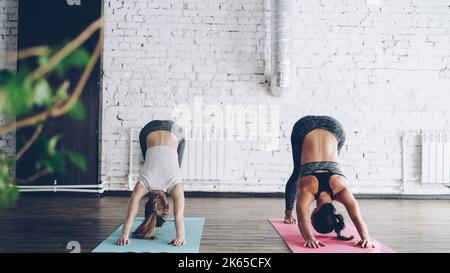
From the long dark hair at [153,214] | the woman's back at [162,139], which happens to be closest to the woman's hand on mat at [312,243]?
the long dark hair at [153,214]

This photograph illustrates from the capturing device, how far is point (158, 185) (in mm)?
2383

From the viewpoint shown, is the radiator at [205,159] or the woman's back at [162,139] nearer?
the woman's back at [162,139]

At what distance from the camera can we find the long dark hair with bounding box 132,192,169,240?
7.59 feet

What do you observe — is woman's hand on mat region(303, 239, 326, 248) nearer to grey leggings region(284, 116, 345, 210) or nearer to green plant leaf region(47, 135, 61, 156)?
grey leggings region(284, 116, 345, 210)

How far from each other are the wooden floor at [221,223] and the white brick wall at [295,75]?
486 millimetres

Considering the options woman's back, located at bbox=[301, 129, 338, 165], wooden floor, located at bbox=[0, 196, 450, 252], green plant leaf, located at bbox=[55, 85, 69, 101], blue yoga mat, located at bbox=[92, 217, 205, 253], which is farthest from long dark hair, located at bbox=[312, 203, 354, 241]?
green plant leaf, located at bbox=[55, 85, 69, 101]

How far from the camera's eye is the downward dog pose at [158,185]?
2.30 metres

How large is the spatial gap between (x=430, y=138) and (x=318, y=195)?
252 cm

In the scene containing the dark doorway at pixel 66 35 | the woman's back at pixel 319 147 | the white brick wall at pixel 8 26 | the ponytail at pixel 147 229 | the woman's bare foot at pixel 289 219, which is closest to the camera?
the ponytail at pixel 147 229

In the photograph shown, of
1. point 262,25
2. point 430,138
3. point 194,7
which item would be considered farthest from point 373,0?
point 194,7

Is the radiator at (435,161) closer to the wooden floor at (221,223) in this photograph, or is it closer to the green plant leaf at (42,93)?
the wooden floor at (221,223)

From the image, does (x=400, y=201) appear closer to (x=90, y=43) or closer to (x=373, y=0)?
(x=373, y=0)

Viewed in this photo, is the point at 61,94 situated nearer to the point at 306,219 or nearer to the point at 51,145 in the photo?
the point at 51,145

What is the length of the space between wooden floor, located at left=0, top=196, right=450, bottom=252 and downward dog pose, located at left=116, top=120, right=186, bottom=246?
0.77ft
